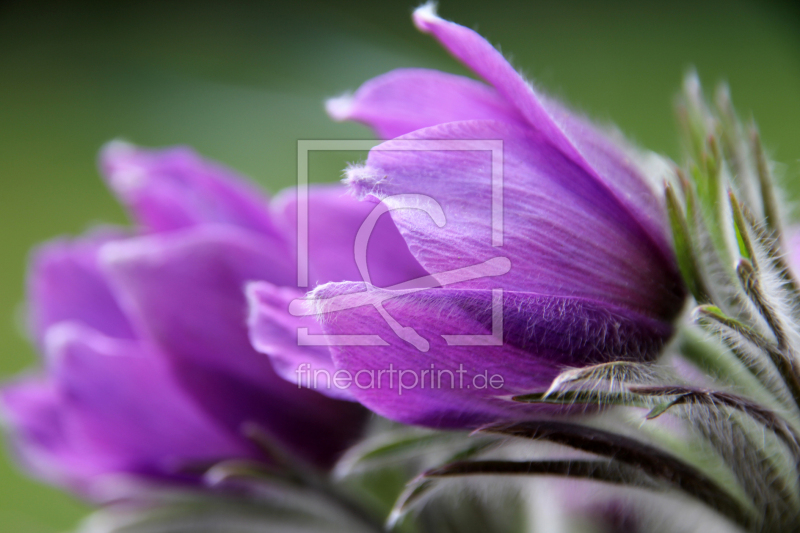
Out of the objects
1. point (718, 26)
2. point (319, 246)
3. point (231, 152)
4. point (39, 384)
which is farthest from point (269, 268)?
point (718, 26)

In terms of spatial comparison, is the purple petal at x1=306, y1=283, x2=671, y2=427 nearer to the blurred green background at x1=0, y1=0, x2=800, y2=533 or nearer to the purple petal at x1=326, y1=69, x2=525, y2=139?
the purple petal at x1=326, y1=69, x2=525, y2=139

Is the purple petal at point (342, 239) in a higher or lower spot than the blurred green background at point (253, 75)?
lower

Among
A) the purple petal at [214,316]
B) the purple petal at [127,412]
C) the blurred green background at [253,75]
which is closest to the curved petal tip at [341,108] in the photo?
the purple petal at [214,316]

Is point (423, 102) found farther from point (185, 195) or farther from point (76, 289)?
point (76, 289)

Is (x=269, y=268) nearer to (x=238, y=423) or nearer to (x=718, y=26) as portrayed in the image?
(x=238, y=423)

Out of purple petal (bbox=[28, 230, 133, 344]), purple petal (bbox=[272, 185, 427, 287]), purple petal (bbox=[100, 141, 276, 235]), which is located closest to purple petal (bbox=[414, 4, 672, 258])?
purple petal (bbox=[272, 185, 427, 287])

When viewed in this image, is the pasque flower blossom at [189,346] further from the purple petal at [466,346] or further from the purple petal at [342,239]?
the purple petal at [466,346]
